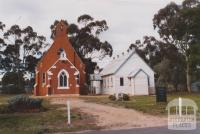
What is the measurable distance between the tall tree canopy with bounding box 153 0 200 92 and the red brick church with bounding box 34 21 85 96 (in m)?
17.2

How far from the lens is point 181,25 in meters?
72.6

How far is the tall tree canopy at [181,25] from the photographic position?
70900mm

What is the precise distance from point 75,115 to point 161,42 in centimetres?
5671

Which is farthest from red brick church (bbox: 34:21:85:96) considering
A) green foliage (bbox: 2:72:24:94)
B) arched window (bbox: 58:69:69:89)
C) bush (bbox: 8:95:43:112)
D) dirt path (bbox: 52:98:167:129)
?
dirt path (bbox: 52:98:167:129)

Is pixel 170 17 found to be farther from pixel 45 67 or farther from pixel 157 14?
pixel 45 67

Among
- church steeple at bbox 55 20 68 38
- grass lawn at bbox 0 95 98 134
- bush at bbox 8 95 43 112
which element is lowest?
grass lawn at bbox 0 95 98 134

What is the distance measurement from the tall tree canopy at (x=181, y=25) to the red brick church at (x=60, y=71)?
56.6 feet

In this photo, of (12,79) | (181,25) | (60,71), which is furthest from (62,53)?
(12,79)

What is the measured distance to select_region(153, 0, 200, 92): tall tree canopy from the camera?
2791 inches

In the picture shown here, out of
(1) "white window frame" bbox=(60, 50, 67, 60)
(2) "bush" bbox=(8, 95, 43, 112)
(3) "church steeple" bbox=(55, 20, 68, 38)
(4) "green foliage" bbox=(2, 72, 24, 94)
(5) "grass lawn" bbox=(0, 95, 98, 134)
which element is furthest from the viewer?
(4) "green foliage" bbox=(2, 72, 24, 94)

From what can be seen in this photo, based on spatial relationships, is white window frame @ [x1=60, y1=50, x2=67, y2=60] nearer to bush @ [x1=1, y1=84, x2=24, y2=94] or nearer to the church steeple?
the church steeple

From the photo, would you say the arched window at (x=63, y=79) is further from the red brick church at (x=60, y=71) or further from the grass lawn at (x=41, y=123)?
the grass lawn at (x=41, y=123)

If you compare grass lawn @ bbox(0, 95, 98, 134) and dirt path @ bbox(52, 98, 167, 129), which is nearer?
grass lawn @ bbox(0, 95, 98, 134)

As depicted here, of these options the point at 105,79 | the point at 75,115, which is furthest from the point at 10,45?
the point at 75,115
